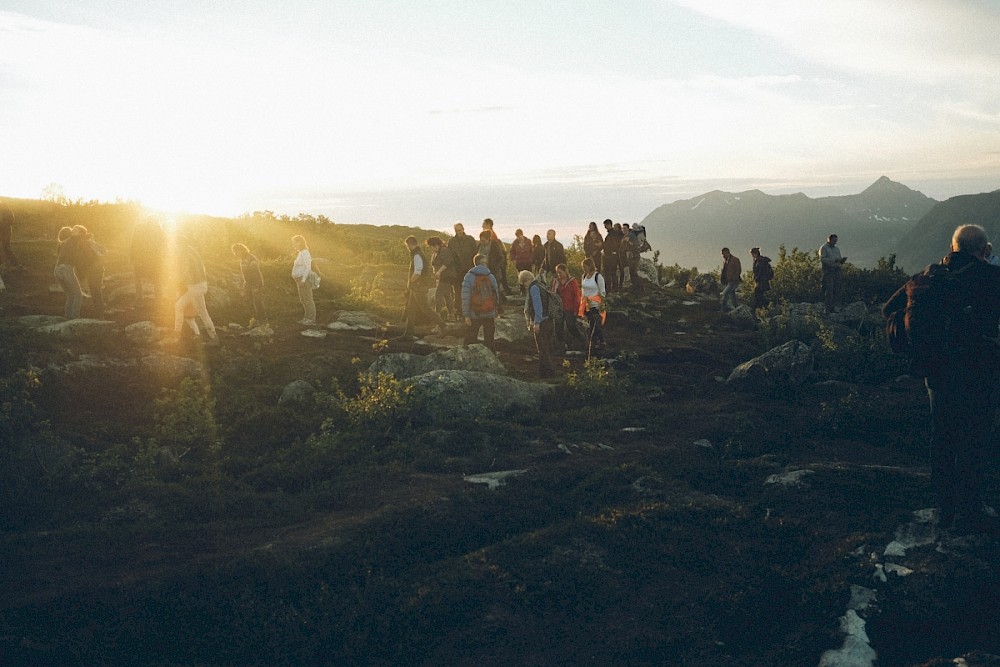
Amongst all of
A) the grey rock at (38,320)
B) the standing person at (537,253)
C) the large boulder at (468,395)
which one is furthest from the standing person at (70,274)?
the standing person at (537,253)

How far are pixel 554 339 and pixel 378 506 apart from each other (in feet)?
36.4

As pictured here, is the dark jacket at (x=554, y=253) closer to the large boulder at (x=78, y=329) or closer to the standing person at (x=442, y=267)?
the standing person at (x=442, y=267)

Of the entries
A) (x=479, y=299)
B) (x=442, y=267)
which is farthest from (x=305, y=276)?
(x=479, y=299)

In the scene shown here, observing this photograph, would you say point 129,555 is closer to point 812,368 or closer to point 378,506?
point 378,506

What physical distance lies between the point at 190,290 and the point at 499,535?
9.99 metres

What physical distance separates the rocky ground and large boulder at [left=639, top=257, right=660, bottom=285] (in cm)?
1756

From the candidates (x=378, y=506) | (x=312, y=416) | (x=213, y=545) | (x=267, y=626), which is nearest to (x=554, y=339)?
(x=312, y=416)

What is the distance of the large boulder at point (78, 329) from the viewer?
43.5ft

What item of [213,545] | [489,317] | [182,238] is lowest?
[213,545]

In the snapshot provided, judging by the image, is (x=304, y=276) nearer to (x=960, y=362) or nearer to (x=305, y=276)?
(x=305, y=276)

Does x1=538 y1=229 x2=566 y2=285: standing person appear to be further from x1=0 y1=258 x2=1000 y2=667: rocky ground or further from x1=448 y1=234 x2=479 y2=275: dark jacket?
x1=0 y1=258 x2=1000 y2=667: rocky ground

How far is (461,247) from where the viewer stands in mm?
17141

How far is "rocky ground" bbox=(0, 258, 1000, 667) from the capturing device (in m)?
→ 5.33

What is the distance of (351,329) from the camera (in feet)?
59.6
